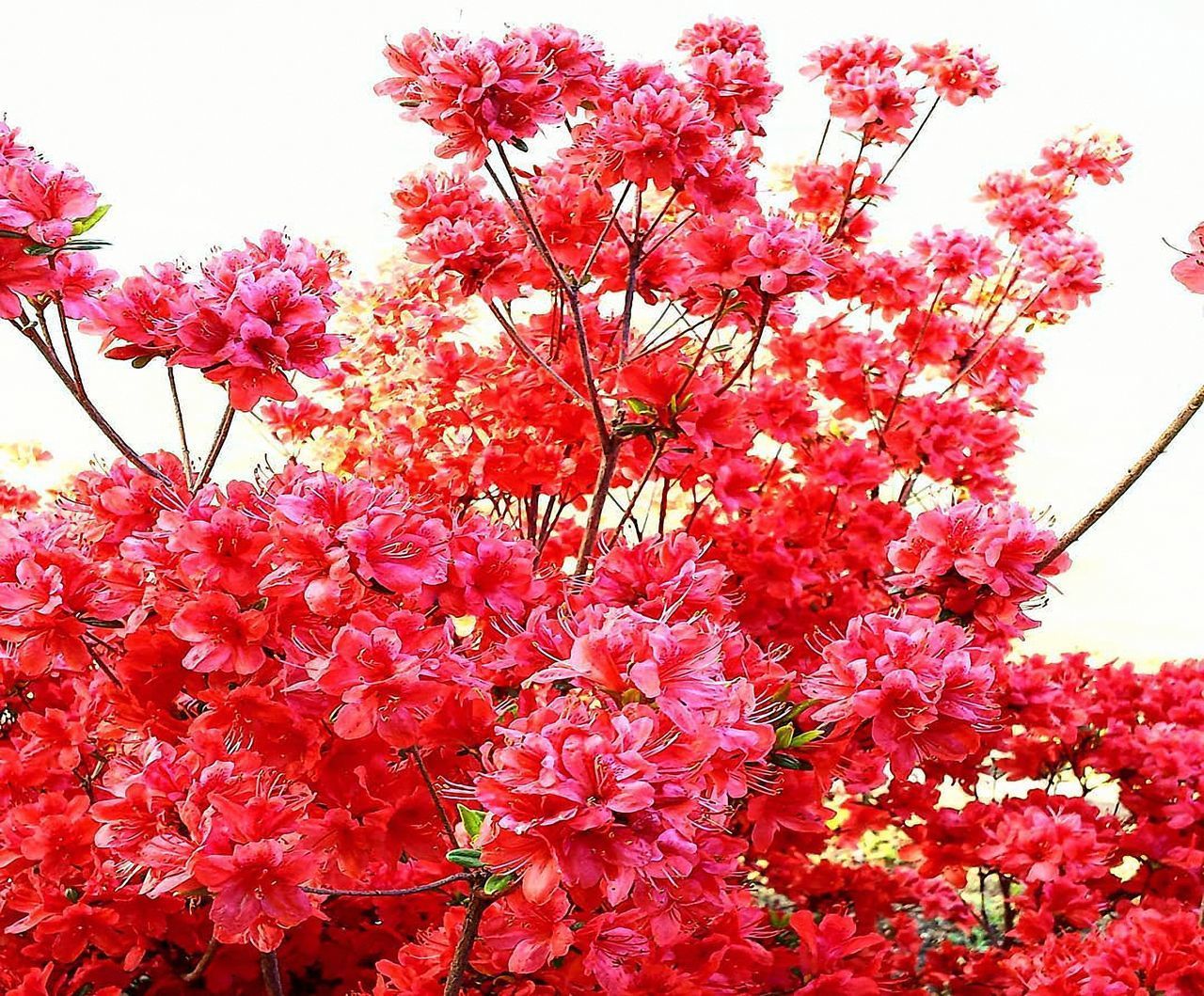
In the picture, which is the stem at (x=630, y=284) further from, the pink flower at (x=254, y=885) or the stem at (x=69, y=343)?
the pink flower at (x=254, y=885)

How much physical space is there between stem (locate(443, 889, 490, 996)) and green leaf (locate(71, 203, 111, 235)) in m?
0.95

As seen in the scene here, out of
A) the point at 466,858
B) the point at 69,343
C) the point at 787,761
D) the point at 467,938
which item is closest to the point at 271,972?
the point at 467,938

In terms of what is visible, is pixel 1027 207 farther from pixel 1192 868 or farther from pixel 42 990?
pixel 42 990

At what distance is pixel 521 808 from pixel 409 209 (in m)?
1.40

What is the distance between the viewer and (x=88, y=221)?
60.1 inches

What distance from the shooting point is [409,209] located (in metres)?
2.08

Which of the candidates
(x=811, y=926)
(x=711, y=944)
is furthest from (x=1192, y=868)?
(x=711, y=944)

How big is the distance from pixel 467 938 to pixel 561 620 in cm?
32

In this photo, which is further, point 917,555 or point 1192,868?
point 1192,868

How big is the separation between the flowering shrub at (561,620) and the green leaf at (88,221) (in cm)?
5

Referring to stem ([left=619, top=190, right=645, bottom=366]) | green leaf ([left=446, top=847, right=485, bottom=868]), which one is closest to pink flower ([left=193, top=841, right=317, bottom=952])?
green leaf ([left=446, top=847, right=485, bottom=868])

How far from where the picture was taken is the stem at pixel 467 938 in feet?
3.79

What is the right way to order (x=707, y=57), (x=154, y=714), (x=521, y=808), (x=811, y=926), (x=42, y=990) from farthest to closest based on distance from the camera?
(x=707, y=57)
(x=811, y=926)
(x=42, y=990)
(x=154, y=714)
(x=521, y=808)

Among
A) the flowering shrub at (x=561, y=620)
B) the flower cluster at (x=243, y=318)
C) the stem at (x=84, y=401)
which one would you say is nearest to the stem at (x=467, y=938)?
the flowering shrub at (x=561, y=620)
